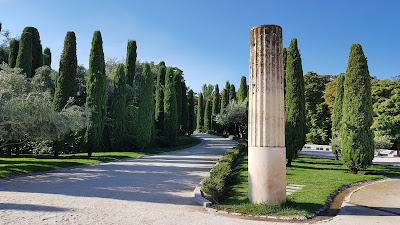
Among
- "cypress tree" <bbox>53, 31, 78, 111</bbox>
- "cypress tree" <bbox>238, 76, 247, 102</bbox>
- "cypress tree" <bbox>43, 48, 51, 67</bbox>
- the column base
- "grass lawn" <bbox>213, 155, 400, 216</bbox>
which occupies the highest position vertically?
"cypress tree" <bbox>43, 48, 51, 67</bbox>

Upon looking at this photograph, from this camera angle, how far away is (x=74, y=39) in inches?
825

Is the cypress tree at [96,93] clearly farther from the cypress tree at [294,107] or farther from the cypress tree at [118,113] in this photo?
the cypress tree at [294,107]

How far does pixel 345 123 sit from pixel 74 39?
19.0 metres

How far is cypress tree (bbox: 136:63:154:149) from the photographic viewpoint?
25828 millimetres

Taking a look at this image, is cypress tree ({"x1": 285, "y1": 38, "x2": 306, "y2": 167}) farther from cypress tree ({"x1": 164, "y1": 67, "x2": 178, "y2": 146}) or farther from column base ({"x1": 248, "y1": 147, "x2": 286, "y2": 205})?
cypress tree ({"x1": 164, "y1": 67, "x2": 178, "y2": 146})

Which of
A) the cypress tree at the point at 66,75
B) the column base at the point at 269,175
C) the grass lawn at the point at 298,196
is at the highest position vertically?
the cypress tree at the point at 66,75

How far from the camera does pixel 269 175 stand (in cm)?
698

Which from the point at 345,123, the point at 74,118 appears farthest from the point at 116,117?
the point at 345,123

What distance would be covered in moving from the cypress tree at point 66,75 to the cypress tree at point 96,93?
1.23 meters

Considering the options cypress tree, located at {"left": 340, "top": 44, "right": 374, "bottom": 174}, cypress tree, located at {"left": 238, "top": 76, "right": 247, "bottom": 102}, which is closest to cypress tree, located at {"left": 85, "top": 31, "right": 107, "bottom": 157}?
cypress tree, located at {"left": 340, "top": 44, "right": 374, "bottom": 174}

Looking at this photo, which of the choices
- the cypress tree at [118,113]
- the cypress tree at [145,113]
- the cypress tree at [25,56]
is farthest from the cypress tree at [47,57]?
the cypress tree at [145,113]

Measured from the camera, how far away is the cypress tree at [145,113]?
2583 cm

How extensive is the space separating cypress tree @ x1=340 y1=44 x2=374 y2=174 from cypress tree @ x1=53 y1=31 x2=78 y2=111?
17574 millimetres

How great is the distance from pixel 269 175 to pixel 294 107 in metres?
9.97
